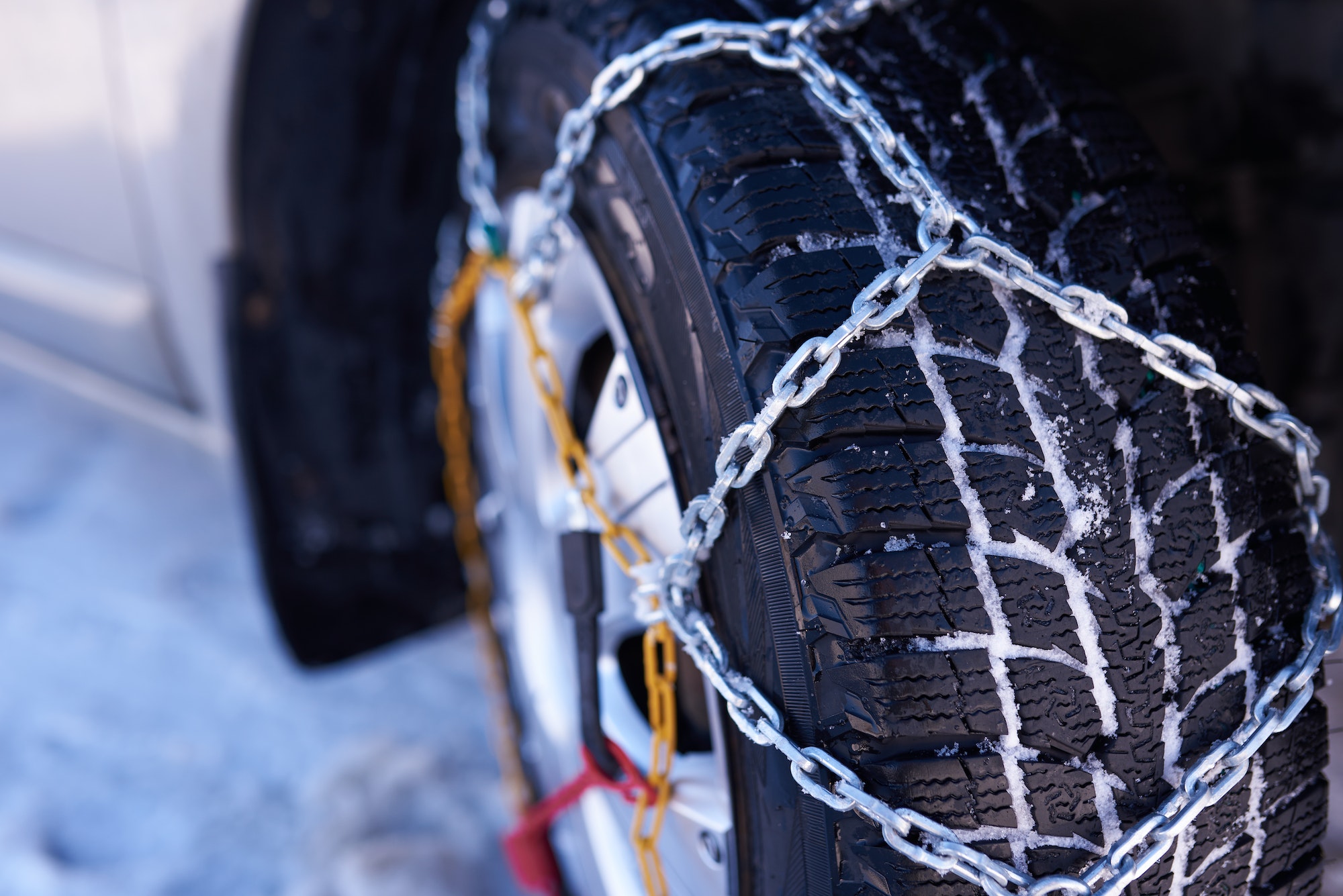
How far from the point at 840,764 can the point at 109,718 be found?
1.43 meters

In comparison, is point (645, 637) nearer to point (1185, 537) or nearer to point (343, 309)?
point (1185, 537)

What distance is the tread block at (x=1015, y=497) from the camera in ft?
1.93

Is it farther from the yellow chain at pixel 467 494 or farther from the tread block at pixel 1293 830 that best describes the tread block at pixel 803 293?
the yellow chain at pixel 467 494

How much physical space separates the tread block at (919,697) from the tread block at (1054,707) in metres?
0.02

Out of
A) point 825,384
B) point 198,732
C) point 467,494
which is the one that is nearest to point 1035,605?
point 825,384

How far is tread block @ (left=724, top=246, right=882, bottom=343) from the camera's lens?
0.60 metres

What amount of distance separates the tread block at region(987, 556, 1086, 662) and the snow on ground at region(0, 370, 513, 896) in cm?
98

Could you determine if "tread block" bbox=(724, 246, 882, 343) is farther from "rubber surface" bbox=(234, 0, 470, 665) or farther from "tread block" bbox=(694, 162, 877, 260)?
"rubber surface" bbox=(234, 0, 470, 665)

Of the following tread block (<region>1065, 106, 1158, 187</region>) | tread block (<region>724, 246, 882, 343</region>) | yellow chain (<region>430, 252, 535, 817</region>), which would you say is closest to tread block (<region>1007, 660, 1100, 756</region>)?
tread block (<region>724, 246, 882, 343</region>)

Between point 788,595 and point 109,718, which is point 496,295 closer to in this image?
point 788,595

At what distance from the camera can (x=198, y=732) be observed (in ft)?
5.01

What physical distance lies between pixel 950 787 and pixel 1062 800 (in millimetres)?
77

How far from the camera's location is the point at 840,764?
574 millimetres

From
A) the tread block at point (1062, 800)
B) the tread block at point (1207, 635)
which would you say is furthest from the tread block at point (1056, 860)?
the tread block at point (1207, 635)
